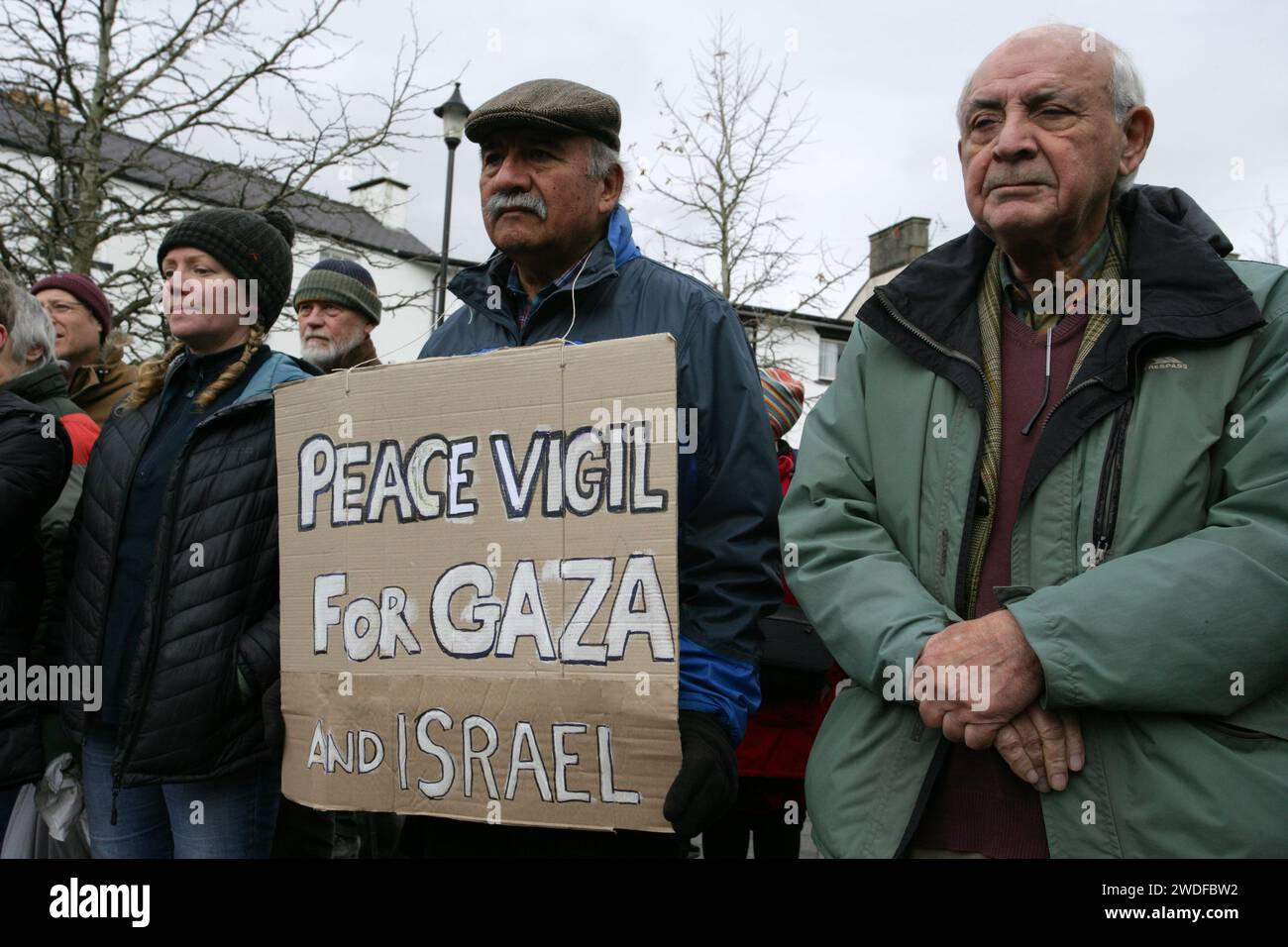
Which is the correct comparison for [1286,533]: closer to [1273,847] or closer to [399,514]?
[1273,847]

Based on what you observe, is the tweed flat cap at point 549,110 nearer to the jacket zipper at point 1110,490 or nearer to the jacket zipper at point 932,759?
the jacket zipper at point 932,759

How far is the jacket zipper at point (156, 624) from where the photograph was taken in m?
2.44

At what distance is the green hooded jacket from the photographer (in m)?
1.61

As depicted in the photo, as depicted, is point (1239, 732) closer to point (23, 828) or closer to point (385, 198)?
point (23, 828)

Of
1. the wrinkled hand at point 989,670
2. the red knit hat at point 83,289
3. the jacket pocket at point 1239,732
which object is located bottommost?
the jacket pocket at point 1239,732

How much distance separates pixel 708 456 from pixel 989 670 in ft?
2.56

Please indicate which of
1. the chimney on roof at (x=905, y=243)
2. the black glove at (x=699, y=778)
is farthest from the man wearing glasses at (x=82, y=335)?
the chimney on roof at (x=905, y=243)

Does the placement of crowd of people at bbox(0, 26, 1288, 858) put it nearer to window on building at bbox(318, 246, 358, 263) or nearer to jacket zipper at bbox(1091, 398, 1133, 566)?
jacket zipper at bbox(1091, 398, 1133, 566)

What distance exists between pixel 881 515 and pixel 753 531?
28 cm

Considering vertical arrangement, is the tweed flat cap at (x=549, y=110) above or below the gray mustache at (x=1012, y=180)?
above

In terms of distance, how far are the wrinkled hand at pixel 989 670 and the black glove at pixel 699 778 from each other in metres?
0.43

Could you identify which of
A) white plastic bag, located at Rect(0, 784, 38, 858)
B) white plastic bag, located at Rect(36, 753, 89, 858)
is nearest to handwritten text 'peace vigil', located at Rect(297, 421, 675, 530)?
white plastic bag, located at Rect(36, 753, 89, 858)

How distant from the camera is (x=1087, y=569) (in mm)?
1750
